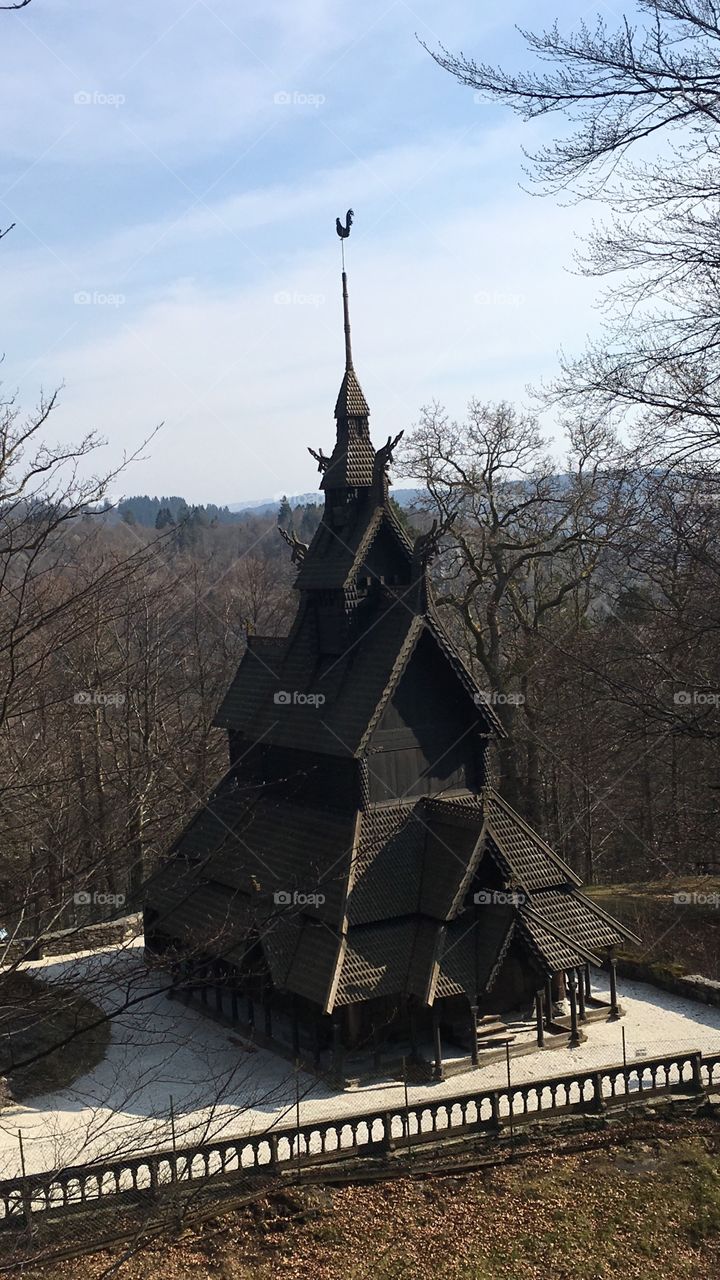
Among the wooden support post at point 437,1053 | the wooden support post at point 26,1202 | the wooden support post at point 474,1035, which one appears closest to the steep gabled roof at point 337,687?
the wooden support post at point 437,1053

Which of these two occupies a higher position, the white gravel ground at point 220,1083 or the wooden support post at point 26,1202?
the wooden support post at point 26,1202

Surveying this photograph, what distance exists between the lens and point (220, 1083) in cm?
1914

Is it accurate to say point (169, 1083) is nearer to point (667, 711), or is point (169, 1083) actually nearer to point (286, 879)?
point (286, 879)

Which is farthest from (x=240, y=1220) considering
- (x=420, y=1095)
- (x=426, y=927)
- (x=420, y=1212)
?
(x=426, y=927)

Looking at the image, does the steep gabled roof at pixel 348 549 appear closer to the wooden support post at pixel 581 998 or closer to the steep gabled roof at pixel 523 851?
the steep gabled roof at pixel 523 851

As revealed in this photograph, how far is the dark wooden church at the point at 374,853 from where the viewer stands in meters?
20.8

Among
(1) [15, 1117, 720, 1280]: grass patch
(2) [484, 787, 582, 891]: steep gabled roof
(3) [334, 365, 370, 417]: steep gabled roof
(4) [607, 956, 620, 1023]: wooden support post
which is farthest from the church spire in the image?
(1) [15, 1117, 720, 1280]: grass patch

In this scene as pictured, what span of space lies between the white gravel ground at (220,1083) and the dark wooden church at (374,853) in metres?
0.67

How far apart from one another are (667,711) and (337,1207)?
29.0 ft

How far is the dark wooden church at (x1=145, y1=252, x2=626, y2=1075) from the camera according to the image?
2078 cm

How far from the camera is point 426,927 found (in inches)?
840

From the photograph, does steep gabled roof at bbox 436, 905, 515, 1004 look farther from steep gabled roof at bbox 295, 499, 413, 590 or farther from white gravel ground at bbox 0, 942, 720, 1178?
steep gabled roof at bbox 295, 499, 413, 590

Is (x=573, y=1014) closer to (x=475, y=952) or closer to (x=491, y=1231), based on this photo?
Result: (x=475, y=952)

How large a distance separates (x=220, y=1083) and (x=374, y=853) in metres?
5.34
